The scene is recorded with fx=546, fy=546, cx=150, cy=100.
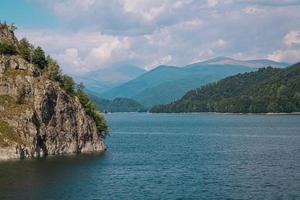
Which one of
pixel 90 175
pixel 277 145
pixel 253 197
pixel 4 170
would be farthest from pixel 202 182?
pixel 277 145

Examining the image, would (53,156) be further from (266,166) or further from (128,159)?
(266,166)

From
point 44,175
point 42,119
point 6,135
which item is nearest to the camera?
point 44,175

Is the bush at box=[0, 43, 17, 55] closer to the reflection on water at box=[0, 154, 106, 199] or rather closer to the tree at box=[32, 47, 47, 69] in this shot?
the tree at box=[32, 47, 47, 69]

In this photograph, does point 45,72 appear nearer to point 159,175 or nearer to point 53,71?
point 53,71

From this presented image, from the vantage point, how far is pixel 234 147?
588 feet

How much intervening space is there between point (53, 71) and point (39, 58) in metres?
6.30

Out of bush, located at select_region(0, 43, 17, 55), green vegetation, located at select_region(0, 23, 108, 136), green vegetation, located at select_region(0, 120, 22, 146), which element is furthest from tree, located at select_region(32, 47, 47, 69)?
green vegetation, located at select_region(0, 120, 22, 146)

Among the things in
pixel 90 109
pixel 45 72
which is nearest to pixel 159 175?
pixel 45 72

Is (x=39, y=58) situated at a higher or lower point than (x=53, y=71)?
higher

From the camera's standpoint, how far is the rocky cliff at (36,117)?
5295 inches

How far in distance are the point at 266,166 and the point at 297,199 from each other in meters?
41.2

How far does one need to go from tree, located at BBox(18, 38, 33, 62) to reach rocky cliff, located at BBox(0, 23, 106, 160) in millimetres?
3507

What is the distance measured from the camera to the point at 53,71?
15925cm

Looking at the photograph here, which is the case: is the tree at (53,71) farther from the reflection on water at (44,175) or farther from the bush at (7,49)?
the reflection on water at (44,175)
